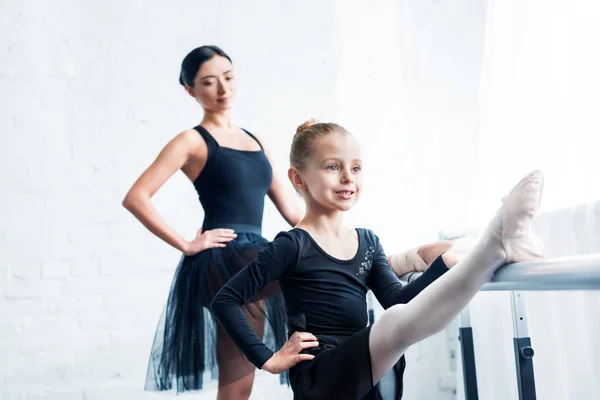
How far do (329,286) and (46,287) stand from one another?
4.50 ft

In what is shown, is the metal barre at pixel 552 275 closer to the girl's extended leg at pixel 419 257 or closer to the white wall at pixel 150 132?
the girl's extended leg at pixel 419 257

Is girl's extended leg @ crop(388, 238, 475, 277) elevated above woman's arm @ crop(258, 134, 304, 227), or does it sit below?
below

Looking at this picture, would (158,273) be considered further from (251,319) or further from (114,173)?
(251,319)

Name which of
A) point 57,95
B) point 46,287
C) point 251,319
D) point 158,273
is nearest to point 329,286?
→ point 251,319

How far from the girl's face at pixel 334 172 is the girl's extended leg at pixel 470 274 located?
11.8 inches

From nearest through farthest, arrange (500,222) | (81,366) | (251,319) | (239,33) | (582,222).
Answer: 1. (500,222)
2. (582,222)
3. (251,319)
4. (81,366)
5. (239,33)

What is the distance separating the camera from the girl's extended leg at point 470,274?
0.93 metres

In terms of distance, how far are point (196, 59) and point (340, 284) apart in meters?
1.08

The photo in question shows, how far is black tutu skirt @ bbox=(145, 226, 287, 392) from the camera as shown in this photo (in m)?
1.80

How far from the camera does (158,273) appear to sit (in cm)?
235

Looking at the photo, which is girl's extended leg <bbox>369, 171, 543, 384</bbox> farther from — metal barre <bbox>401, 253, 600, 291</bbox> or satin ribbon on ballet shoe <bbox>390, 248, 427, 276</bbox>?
satin ribbon on ballet shoe <bbox>390, 248, 427, 276</bbox>

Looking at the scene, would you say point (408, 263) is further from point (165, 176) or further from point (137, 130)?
point (137, 130)

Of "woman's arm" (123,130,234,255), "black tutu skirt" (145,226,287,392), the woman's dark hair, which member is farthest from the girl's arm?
the woman's dark hair

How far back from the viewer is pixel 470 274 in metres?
0.97
